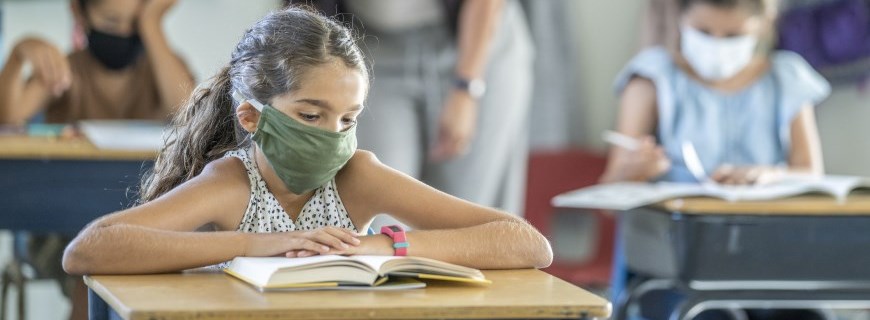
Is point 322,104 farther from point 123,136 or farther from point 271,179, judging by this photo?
point 123,136

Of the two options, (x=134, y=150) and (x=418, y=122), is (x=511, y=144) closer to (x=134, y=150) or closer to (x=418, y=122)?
(x=418, y=122)

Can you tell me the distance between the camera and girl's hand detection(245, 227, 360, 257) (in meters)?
1.67

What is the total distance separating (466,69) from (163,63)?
85cm

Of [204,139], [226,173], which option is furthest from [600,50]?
[226,173]

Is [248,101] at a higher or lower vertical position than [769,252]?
higher

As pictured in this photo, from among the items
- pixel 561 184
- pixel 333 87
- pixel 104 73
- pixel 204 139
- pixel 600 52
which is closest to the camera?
pixel 333 87

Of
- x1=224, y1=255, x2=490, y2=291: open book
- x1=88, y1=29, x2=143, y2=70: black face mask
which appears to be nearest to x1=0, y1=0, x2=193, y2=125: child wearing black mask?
x1=88, y1=29, x2=143, y2=70: black face mask

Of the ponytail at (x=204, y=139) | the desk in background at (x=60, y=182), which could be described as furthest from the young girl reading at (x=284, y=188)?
the desk in background at (x=60, y=182)

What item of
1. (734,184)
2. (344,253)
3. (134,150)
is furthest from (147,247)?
(734,184)

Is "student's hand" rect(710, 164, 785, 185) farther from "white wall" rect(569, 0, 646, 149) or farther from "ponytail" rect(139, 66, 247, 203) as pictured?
"white wall" rect(569, 0, 646, 149)

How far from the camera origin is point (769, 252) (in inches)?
107

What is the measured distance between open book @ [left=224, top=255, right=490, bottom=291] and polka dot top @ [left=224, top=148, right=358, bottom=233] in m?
0.30

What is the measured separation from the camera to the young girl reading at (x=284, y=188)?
1.68m

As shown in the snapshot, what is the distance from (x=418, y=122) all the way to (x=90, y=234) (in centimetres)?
203
